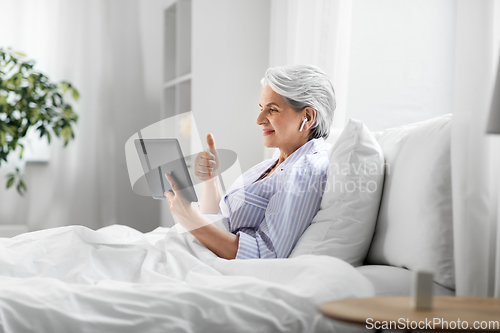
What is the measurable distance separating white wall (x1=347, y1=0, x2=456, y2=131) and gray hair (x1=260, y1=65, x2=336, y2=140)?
1.97 feet

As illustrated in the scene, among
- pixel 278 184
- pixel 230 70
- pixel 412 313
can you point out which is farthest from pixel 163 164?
pixel 230 70

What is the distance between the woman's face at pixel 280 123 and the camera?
1.40 metres

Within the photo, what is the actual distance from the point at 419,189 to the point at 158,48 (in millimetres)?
2926

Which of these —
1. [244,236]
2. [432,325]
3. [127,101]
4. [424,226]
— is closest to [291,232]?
[244,236]

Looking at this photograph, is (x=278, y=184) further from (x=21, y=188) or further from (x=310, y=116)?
(x=21, y=188)

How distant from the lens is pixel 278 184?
1279mm

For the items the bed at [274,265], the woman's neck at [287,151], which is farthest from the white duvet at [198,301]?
the woman's neck at [287,151]

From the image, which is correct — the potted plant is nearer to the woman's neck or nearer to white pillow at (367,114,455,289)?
the woman's neck

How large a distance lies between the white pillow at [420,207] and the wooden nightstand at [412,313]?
276 millimetres

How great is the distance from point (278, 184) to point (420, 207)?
0.40 metres

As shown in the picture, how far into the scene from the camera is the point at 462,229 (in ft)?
2.90

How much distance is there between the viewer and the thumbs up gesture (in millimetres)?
1329

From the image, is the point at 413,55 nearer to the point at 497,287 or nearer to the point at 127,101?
the point at 497,287

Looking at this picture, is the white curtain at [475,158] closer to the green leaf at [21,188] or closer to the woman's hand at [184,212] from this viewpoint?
the woman's hand at [184,212]
